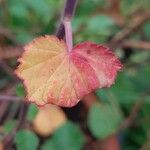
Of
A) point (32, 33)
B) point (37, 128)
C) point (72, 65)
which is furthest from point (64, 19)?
point (32, 33)

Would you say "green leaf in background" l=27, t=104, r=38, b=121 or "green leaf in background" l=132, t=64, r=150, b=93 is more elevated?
"green leaf in background" l=132, t=64, r=150, b=93

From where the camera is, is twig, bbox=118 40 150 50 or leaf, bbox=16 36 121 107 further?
twig, bbox=118 40 150 50

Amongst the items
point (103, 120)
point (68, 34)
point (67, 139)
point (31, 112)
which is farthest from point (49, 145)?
point (68, 34)

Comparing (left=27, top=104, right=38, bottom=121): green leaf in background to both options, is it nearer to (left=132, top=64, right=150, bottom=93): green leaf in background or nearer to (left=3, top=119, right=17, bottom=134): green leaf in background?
(left=3, top=119, right=17, bottom=134): green leaf in background

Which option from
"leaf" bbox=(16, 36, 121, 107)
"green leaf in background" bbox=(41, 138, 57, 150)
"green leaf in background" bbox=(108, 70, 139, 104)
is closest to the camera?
"leaf" bbox=(16, 36, 121, 107)

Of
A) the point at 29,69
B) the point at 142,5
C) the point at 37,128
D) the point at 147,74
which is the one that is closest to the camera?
the point at 29,69

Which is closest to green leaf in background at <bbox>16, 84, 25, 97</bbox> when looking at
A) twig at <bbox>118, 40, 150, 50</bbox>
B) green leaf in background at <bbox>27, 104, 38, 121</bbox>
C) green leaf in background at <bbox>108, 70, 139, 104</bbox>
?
green leaf in background at <bbox>27, 104, 38, 121</bbox>

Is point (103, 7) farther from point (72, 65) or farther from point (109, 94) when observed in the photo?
point (72, 65)
